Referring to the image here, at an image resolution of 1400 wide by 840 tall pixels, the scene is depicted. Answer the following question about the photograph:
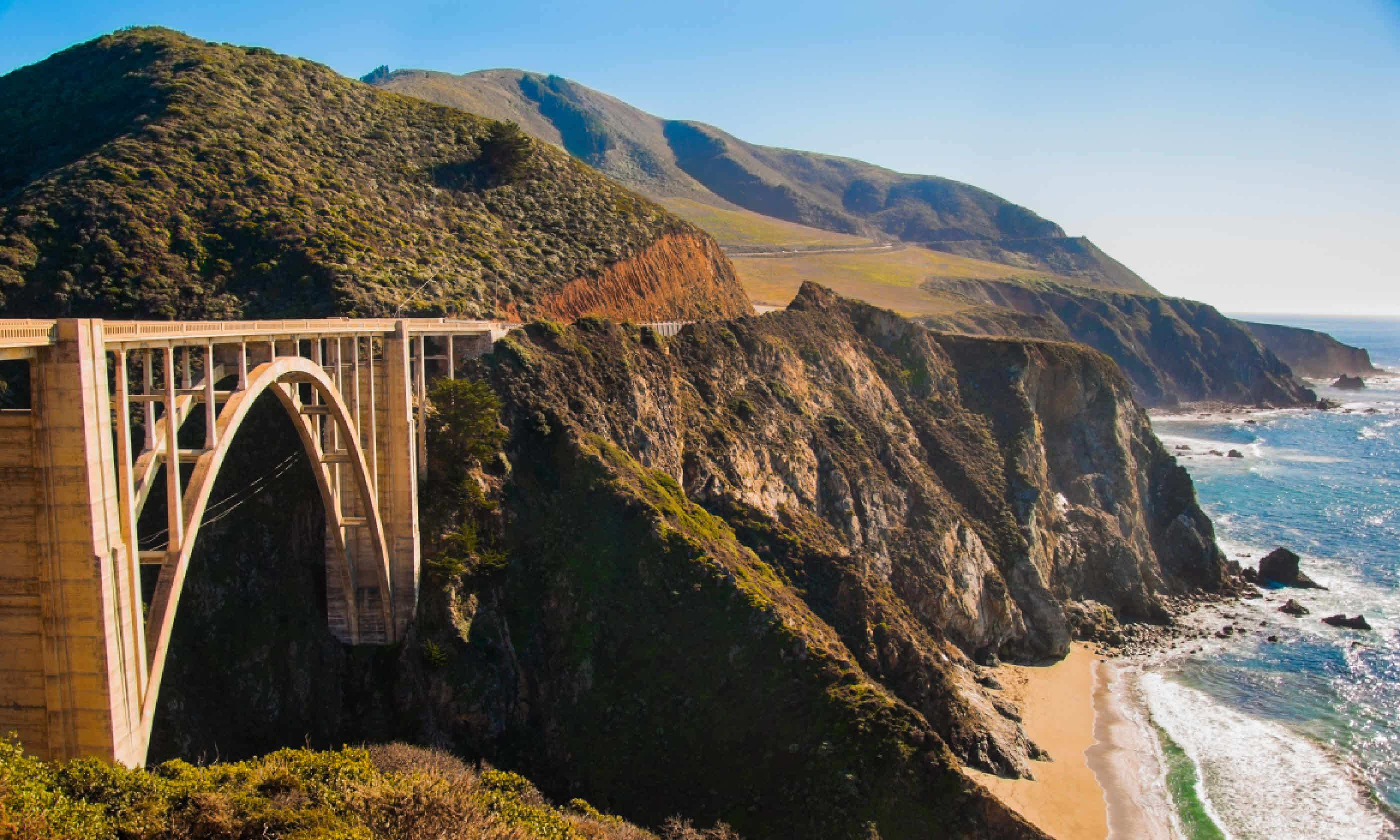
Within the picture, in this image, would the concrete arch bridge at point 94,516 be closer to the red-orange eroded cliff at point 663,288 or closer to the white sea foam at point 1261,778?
the red-orange eroded cliff at point 663,288

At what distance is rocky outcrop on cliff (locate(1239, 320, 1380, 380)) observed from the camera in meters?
184

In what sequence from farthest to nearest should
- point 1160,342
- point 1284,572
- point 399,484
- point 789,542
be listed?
point 1160,342 < point 1284,572 < point 789,542 < point 399,484

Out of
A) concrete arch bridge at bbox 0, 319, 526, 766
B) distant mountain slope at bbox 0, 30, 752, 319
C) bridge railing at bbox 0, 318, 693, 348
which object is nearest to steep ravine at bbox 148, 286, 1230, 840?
bridge railing at bbox 0, 318, 693, 348

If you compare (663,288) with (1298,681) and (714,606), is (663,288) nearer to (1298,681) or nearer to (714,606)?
(714,606)

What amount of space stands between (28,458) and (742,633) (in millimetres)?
22432

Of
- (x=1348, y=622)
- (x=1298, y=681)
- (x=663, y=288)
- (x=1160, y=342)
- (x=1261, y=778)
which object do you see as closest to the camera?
(x=1261, y=778)

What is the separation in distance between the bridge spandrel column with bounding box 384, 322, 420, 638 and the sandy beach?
68.8ft

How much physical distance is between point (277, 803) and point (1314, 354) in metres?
211

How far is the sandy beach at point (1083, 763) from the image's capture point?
3481 cm

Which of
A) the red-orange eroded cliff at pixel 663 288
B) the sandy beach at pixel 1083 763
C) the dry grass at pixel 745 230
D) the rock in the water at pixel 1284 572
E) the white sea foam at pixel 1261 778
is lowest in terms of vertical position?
the white sea foam at pixel 1261 778

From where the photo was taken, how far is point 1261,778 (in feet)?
128

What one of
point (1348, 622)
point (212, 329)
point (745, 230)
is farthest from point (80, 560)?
point (745, 230)

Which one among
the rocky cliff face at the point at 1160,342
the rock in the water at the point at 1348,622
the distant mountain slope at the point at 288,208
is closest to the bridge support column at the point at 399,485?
the distant mountain slope at the point at 288,208

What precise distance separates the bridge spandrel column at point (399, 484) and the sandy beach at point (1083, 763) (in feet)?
68.8
